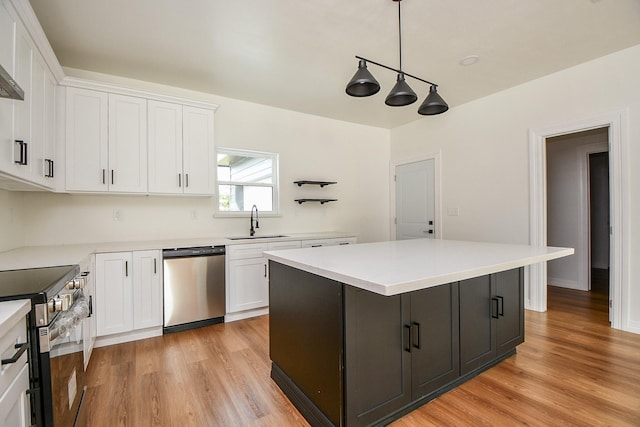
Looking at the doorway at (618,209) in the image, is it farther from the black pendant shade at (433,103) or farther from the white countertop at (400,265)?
the black pendant shade at (433,103)

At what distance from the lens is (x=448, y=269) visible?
1.55 meters

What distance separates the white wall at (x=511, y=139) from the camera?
290 centimetres

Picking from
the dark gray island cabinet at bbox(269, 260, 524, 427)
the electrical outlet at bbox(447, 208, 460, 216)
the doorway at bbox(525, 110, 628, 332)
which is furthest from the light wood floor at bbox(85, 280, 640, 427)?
the electrical outlet at bbox(447, 208, 460, 216)

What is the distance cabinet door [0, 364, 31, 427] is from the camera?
90cm

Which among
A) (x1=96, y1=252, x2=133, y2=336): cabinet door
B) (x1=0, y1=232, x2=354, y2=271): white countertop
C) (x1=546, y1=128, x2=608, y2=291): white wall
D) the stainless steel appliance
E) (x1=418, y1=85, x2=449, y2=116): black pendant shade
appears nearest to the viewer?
the stainless steel appliance

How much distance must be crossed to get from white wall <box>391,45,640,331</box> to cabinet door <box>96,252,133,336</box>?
4.17 meters

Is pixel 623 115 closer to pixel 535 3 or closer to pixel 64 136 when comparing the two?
pixel 535 3

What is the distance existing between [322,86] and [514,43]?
78.2 inches

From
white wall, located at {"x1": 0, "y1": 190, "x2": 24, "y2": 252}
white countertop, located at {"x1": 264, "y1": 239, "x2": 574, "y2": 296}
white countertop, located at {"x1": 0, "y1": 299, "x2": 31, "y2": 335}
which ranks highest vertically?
white wall, located at {"x1": 0, "y1": 190, "x2": 24, "y2": 252}

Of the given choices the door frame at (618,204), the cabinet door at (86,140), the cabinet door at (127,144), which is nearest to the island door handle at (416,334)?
the door frame at (618,204)

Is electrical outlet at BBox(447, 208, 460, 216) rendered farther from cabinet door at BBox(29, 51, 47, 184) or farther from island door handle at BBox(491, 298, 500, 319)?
cabinet door at BBox(29, 51, 47, 184)

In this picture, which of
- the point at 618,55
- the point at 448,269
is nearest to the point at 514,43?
the point at 618,55

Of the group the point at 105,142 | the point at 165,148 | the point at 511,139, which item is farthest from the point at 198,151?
the point at 511,139

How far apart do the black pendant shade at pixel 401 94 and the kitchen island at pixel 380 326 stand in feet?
3.73
